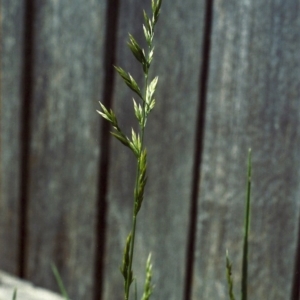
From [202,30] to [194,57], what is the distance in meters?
0.05

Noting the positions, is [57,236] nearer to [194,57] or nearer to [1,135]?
[1,135]

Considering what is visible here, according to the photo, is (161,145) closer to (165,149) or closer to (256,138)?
(165,149)

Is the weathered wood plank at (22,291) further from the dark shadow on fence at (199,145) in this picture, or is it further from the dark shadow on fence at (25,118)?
the dark shadow on fence at (199,145)

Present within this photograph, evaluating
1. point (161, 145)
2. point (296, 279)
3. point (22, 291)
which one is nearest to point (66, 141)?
point (161, 145)

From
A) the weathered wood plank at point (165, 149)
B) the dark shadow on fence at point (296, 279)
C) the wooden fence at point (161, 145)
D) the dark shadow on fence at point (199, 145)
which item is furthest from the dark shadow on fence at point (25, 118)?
the dark shadow on fence at point (296, 279)

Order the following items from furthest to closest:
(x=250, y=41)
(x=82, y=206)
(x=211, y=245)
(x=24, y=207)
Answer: (x=24, y=207)
(x=82, y=206)
(x=211, y=245)
(x=250, y=41)

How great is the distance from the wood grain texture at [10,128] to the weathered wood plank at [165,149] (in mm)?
296

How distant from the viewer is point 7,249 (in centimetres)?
150

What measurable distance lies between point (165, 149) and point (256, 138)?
A: 205 mm

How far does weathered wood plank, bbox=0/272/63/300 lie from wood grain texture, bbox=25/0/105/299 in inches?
0.9

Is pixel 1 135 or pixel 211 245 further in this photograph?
pixel 1 135

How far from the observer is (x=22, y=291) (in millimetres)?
1429

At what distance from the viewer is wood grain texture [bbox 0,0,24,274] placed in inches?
54.6

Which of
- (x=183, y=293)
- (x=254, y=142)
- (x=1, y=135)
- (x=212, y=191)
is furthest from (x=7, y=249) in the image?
(x=254, y=142)
